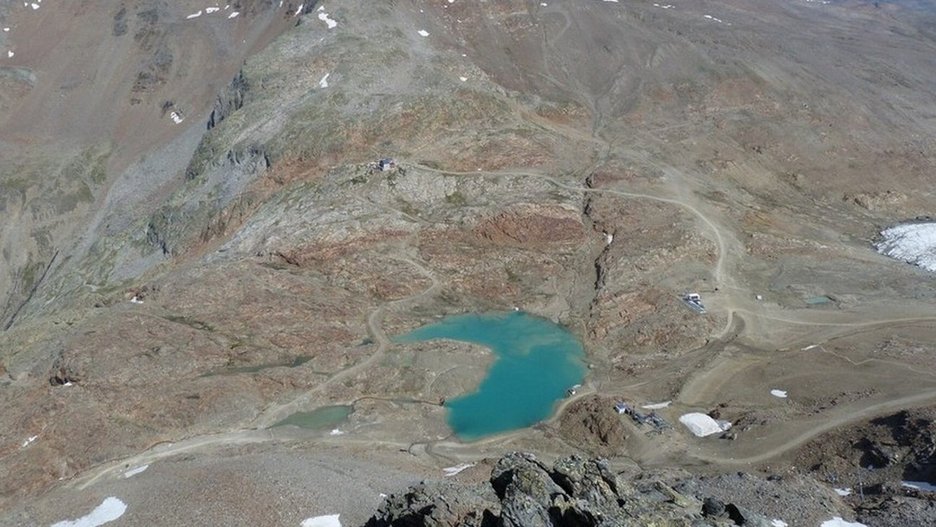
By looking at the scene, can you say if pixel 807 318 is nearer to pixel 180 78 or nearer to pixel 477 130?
pixel 477 130

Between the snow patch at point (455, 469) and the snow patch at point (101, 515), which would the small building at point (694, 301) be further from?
the snow patch at point (101, 515)

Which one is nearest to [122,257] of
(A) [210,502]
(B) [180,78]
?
(B) [180,78]

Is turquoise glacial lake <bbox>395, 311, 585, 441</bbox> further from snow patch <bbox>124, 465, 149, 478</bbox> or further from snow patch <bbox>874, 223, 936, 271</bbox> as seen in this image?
snow patch <bbox>874, 223, 936, 271</bbox>

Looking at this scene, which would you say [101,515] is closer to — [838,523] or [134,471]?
[134,471]

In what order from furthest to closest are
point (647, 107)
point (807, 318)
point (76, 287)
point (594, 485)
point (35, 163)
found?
point (35, 163) < point (647, 107) < point (76, 287) < point (807, 318) < point (594, 485)

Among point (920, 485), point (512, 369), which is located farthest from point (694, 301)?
point (920, 485)
